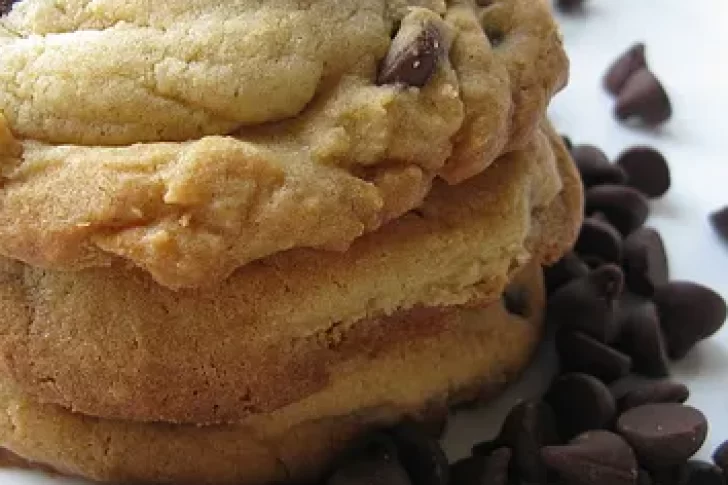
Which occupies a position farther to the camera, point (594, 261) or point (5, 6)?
point (594, 261)

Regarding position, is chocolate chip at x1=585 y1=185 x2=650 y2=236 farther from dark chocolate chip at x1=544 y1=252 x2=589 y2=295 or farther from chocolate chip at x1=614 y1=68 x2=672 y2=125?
chocolate chip at x1=614 y1=68 x2=672 y2=125

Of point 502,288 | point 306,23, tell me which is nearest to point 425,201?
point 502,288

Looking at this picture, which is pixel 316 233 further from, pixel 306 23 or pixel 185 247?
pixel 306 23

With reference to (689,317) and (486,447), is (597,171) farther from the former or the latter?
(486,447)

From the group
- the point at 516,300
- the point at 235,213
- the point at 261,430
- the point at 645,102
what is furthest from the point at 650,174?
the point at 235,213

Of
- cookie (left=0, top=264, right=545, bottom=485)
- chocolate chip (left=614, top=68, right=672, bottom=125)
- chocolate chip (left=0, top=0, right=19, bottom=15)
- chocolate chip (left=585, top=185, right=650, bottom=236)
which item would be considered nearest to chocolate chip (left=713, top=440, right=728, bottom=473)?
cookie (left=0, top=264, right=545, bottom=485)

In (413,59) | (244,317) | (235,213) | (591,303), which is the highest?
(413,59)
